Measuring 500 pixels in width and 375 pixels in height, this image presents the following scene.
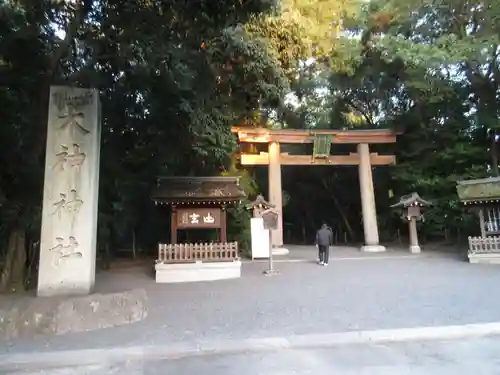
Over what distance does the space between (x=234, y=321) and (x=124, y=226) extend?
519 inches

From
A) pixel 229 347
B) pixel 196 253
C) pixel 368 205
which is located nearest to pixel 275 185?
pixel 368 205

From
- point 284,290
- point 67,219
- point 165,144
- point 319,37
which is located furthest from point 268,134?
point 67,219

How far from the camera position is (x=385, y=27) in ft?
70.6

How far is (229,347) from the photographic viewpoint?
558 cm

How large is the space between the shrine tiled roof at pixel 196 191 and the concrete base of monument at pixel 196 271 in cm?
226

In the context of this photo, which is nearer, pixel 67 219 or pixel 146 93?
pixel 67 219

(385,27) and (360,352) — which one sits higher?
(385,27)

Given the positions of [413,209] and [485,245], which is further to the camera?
[413,209]

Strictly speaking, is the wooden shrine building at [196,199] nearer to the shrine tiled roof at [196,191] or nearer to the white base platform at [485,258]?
the shrine tiled roof at [196,191]

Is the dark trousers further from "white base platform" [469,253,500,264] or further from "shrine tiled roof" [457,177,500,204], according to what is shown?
"shrine tiled roof" [457,177,500,204]

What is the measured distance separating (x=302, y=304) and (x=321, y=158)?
13.6 meters

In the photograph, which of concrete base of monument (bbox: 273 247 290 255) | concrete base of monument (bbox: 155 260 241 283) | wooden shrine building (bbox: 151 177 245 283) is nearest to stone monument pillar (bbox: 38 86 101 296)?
concrete base of monument (bbox: 155 260 241 283)

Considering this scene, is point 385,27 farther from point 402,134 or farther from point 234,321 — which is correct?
point 234,321

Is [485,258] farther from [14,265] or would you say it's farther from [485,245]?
[14,265]
